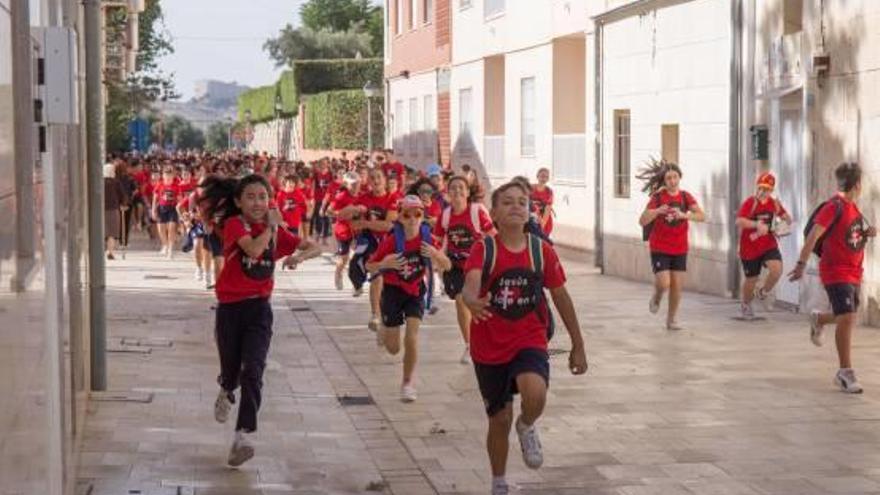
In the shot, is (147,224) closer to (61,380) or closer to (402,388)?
(402,388)

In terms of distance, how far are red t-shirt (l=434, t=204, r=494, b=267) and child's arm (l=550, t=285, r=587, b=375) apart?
18.8 ft

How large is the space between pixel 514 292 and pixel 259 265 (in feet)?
6.56

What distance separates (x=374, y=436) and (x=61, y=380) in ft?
15.0

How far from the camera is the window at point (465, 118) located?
126ft

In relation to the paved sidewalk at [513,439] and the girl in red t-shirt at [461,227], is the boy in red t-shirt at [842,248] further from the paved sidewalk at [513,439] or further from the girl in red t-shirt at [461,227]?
the girl in red t-shirt at [461,227]

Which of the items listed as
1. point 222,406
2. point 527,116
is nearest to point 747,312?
point 222,406

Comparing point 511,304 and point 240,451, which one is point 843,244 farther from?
point 240,451

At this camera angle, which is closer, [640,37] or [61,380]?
[61,380]

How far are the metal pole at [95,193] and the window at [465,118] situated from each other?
25.6 meters

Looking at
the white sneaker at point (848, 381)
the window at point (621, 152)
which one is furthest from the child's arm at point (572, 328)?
the window at point (621, 152)

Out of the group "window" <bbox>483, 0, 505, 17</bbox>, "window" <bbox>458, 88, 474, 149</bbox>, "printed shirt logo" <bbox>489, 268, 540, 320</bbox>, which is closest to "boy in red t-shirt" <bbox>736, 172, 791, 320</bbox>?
"printed shirt logo" <bbox>489, 268, 540, 320</bbox>

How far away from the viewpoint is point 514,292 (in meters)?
8.48

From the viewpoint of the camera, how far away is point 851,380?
→ 500 inches

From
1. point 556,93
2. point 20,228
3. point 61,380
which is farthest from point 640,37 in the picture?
point 20,228
